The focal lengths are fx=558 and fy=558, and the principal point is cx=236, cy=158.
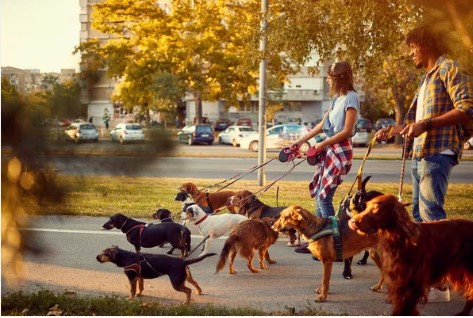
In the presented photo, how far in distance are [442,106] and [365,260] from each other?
232cm

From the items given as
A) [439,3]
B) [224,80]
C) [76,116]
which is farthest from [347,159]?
[224,80]

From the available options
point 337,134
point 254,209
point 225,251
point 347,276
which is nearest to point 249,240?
point 225,251

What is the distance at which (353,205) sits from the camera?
4.58m

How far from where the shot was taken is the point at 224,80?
2517 centimetres

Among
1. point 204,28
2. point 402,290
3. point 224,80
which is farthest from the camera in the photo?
point 224,80

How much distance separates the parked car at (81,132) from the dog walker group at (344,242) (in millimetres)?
2160

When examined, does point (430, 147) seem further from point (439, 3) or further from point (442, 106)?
point (439, 3)

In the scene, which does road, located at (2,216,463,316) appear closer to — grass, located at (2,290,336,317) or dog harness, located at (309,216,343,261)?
grass, located at (2,290,336,317)

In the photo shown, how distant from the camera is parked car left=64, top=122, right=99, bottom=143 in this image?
236 centimetres

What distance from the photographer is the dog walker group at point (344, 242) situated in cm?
387

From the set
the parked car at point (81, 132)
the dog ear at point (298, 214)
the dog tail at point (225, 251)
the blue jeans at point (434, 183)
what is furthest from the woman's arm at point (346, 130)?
the parked car at point (81, 132)

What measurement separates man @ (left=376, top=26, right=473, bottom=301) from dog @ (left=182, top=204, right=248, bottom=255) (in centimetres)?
232

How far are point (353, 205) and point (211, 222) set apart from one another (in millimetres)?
2280

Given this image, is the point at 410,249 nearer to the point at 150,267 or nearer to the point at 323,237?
the point at 323,237
